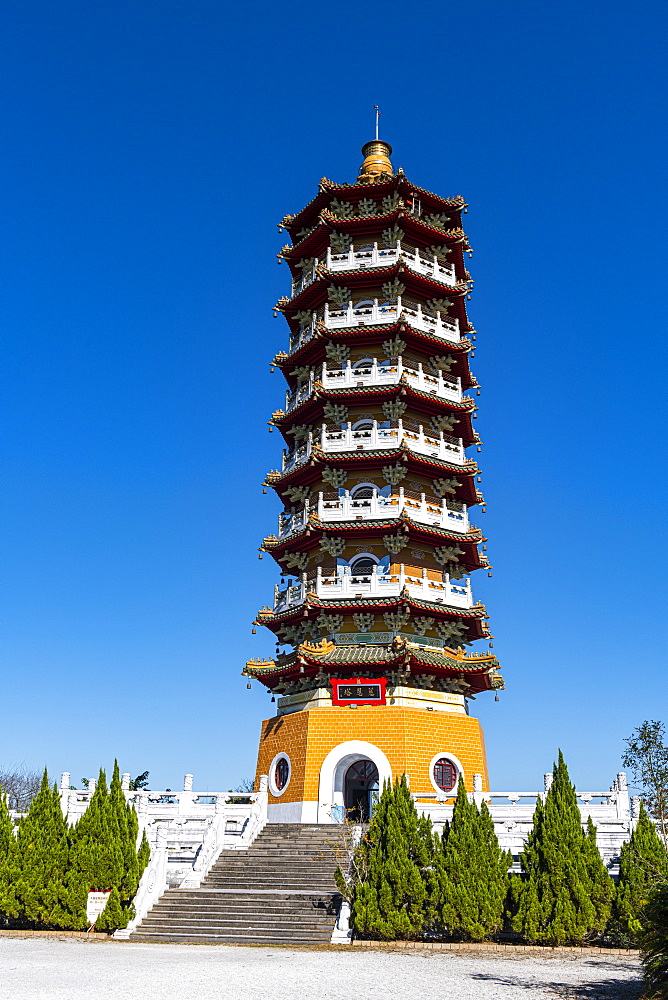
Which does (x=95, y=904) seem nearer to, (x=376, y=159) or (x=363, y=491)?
(x=363, y=491)

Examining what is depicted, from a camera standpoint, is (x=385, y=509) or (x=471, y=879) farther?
(x=385, y=509)

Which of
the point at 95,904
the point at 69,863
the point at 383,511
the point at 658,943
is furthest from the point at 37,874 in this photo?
the point at 383,511

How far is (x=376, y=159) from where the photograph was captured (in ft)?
141

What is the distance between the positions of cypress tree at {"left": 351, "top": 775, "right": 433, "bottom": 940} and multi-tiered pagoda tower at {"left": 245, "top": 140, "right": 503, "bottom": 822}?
754cm

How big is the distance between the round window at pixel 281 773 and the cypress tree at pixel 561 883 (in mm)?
12033

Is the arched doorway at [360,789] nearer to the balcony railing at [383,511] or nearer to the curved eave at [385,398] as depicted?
the balcony railing at [383,511]

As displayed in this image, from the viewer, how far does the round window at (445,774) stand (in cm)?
2959

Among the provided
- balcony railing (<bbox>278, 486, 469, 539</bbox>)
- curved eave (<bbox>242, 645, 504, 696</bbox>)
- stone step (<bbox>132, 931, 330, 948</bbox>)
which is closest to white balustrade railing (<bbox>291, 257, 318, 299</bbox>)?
balcony railing (<bbox>278, 486, 469, 539</bbox>)

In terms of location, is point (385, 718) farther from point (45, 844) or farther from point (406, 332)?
point (406, 332)

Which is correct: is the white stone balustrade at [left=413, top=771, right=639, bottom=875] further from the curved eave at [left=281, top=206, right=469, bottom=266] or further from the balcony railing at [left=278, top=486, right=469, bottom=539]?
the curved eave at [left=281, top=206, right=469, bottom=266]

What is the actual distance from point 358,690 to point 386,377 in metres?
13.2

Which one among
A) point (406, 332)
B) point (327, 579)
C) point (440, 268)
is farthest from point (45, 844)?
point (440, 268)

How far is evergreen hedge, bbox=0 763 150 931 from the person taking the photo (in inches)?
861

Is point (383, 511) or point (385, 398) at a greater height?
point (385, 398)
